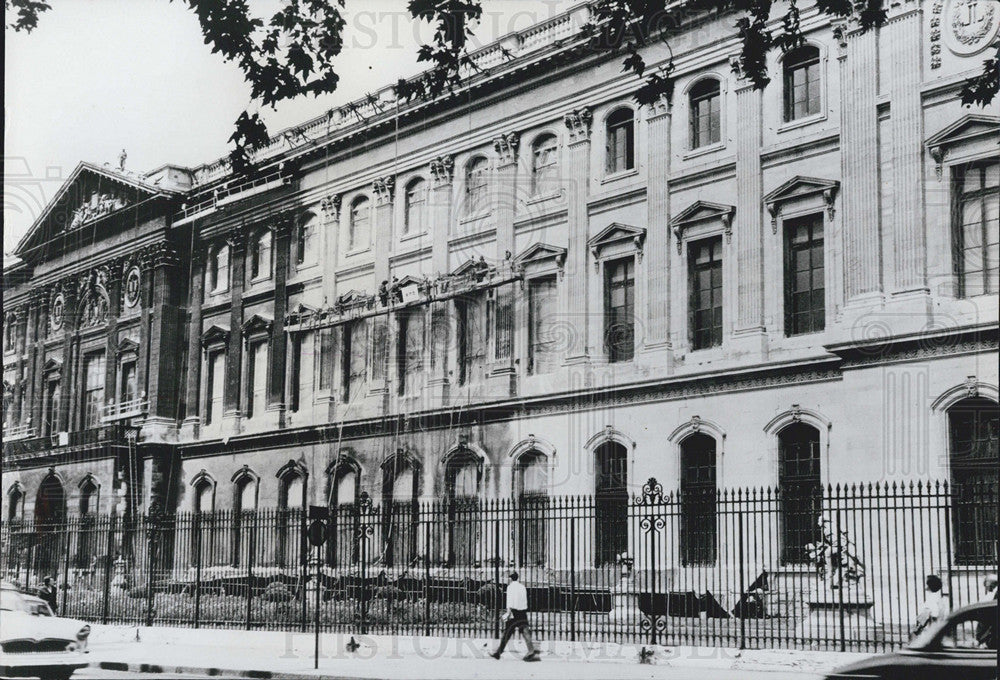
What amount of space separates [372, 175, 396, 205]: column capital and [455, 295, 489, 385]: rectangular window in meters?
4.85

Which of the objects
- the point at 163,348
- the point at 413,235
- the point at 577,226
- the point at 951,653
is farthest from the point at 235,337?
the point at 951,653

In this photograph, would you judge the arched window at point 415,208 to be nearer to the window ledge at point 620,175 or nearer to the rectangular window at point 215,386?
the window ledge at point 620,175

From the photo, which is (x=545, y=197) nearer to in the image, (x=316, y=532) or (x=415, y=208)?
(x=415, y=208)

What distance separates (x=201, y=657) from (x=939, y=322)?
49.0 ft

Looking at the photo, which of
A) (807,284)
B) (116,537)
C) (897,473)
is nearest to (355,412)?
Result: (116,537)

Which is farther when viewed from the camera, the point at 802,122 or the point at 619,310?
the point at 619,310

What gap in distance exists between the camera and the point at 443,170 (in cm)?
3362

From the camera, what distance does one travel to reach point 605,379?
27.9m

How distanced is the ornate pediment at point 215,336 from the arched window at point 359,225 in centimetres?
723

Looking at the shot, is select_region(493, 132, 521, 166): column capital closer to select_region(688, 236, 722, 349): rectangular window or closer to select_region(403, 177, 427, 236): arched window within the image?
select_region(403, 177, 427, 236): arched window

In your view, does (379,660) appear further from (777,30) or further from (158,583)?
(777,30)

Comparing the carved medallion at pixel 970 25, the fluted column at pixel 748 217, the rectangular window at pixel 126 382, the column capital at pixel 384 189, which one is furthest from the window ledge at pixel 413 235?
the carved medallion at pixel 970 25

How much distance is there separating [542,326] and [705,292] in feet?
16.7

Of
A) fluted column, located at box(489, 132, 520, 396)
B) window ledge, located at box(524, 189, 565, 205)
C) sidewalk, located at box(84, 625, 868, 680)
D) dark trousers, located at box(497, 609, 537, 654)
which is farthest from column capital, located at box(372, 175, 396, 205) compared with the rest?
dark trousers, located at box(497, 609, 537, 654)
